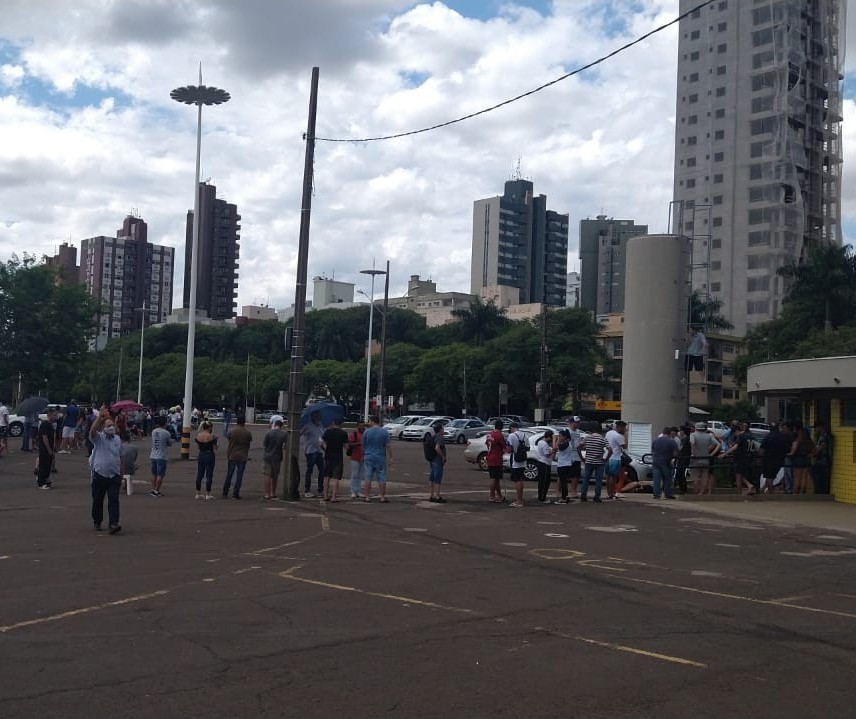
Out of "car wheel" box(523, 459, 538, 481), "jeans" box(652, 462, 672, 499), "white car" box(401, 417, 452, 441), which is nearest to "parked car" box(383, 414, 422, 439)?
"white car" box(401, 417, 452, 441)

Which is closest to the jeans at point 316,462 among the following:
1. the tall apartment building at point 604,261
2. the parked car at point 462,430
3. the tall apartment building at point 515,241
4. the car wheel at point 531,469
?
the car wheel at point 531,469

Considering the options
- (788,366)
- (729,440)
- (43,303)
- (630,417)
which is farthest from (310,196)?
(43,303)

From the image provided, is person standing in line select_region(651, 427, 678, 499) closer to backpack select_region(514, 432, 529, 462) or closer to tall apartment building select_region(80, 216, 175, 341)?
backpack select_region(514, 432, 529, 462)

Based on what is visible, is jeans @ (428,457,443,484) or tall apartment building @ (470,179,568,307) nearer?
jeans @ (428,457,443,484)

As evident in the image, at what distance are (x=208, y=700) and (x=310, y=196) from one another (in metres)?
15.6

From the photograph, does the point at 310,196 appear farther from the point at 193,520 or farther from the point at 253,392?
the point at 253,392

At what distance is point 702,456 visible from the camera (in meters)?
22.3

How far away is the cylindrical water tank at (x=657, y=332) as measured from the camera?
101 feet

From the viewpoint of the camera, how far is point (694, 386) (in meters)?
90.4

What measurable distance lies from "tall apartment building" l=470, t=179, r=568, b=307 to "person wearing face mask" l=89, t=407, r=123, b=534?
6834 inches

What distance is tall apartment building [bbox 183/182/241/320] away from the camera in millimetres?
166625

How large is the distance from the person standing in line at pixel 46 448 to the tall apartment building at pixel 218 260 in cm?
14886

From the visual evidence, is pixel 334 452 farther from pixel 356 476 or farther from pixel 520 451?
pixel 520 451

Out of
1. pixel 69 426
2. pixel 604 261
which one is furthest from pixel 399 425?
pixel 604 261
